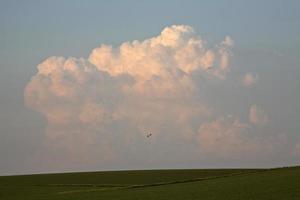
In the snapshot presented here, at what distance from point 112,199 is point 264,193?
48.4ft

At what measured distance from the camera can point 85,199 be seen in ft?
169

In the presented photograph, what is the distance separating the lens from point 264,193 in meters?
41.8

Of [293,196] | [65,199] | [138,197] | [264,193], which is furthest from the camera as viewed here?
[65,199]

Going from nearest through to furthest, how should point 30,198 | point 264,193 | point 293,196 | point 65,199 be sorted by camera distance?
point 293,196 < point 264,193 < point 65,199 < point 30,198

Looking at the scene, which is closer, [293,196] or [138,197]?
[293,196]

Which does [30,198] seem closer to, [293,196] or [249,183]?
[249,183]

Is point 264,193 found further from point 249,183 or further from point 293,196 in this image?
point 249,183

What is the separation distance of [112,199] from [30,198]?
12.9 metres

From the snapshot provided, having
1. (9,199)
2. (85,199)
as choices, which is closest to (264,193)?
(85,199)

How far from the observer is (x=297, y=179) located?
49.7m

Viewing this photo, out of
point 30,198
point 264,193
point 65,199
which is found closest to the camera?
point 264,193

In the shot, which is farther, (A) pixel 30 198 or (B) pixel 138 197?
(A) pixel 30 198

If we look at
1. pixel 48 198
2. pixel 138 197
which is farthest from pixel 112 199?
pixel 48 198

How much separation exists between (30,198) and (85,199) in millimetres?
9580
